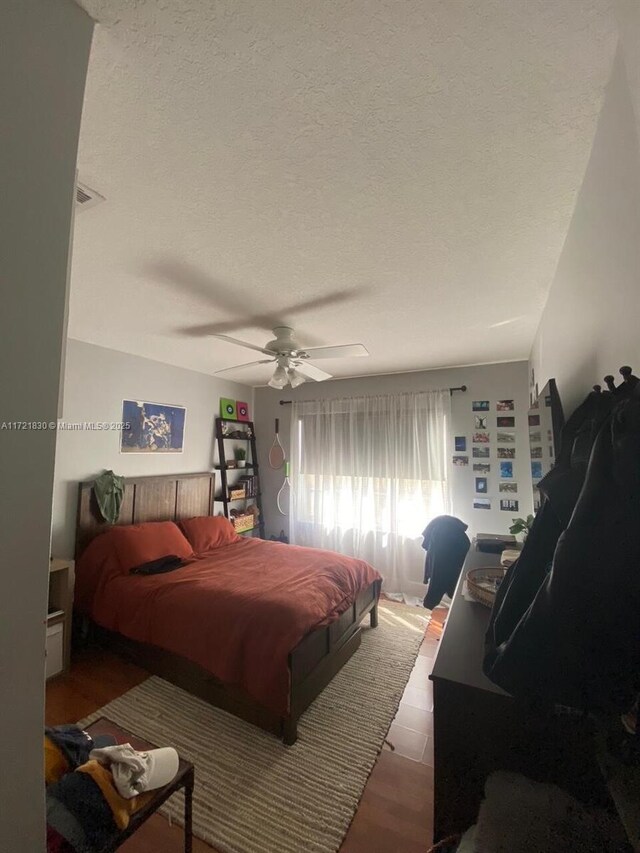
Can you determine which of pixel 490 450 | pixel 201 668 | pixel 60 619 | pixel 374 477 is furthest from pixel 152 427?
pixel 490 450

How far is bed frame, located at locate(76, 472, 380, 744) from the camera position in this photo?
190 cm

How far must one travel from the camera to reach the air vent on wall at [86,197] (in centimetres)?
115

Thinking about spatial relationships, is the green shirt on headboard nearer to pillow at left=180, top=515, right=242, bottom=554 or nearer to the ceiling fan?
pillow at left=180, top=515, right=242, bottom=554

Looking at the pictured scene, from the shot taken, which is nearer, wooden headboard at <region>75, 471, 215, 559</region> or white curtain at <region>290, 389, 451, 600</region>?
wooden headboard at <region>75, 471, 215, 559</region>

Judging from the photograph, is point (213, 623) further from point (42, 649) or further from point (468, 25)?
point (468, 25)

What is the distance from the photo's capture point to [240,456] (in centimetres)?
451

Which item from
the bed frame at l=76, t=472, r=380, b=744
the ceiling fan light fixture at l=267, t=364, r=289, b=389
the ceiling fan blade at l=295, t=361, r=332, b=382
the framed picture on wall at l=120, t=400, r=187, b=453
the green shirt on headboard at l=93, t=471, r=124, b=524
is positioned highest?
the ceiling fan blade at l=295, t=361, r=332, b=382

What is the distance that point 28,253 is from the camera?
0.56m

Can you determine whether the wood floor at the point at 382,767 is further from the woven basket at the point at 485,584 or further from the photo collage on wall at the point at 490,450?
the photo collage on wall at the point at 490,450

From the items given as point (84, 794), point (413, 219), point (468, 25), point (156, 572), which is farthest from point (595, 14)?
point (156, 572)

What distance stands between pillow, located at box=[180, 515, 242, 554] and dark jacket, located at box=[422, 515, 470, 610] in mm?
2027

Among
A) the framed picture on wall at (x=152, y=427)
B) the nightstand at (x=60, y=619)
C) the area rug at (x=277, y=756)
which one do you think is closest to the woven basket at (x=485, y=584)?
the area rug at (x=277, y=756)

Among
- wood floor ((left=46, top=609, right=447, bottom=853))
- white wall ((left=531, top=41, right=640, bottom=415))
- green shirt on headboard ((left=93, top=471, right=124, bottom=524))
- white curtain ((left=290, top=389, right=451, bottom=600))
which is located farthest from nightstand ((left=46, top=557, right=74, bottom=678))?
white wall ((left=531, top=41, right=640, bottom=415))

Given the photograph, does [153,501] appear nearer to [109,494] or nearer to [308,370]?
[109,494]
